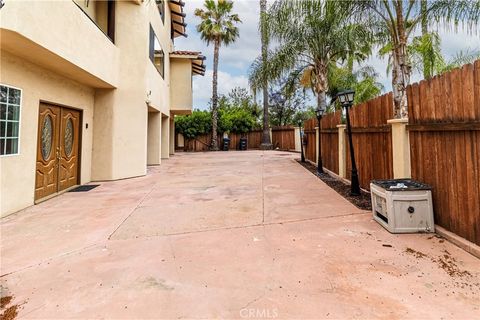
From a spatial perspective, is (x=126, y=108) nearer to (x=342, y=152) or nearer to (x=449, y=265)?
(x=342, y=152)

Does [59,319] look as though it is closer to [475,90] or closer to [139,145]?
[475,90]

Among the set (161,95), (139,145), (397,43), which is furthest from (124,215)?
(161,95)

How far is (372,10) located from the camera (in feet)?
20.9

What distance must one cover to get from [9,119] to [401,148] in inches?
279

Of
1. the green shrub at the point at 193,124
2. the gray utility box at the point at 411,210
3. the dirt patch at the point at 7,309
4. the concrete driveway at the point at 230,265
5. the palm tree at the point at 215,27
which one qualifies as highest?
the palm tree at the point at 215,27

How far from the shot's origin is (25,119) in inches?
209

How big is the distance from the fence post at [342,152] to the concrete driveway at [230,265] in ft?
9.29

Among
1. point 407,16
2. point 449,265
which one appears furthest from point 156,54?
point 449,265

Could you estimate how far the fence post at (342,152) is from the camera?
750cm

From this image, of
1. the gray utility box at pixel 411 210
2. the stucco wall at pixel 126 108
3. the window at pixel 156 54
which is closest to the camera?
the gray utility box at pixel 411 210

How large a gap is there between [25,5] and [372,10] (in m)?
7.14

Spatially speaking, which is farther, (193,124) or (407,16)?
(193,124)

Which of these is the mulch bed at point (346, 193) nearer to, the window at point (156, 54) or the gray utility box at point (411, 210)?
the gray utility box at point (411, 210)
